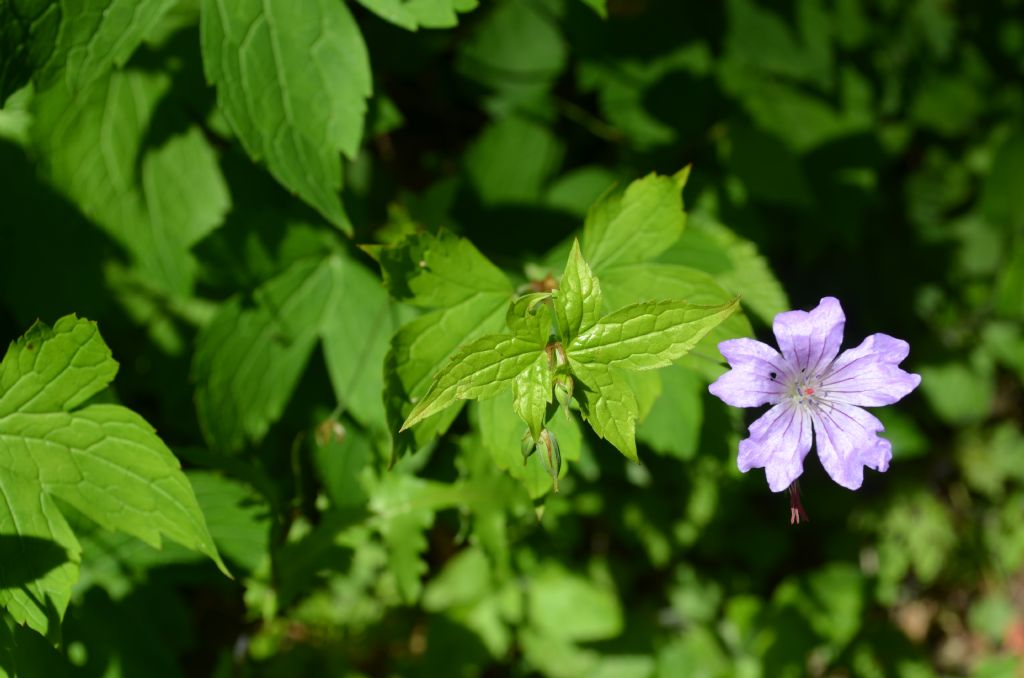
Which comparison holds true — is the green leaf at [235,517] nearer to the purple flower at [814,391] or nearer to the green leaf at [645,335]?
the green leaf at [645,335]

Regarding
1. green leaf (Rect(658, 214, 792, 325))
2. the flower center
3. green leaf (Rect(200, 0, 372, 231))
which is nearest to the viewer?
the flower center

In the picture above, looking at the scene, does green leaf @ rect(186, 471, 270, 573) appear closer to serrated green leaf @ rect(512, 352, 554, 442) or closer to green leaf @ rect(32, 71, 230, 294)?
green leaf @ rect(32, 71, 230, 294)

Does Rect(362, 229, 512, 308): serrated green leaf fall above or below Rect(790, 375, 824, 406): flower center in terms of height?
above

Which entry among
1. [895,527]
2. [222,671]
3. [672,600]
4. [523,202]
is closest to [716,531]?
[672,600]

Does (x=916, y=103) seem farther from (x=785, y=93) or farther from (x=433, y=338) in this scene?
(x=433, y=338)

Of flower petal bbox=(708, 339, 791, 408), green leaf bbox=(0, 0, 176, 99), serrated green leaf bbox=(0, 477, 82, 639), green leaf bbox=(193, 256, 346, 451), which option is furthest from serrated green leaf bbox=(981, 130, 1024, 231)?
serrated green leaf bbox=(0, 477, 82, 639)

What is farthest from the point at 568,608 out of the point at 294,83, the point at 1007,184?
the point at 1007,184
